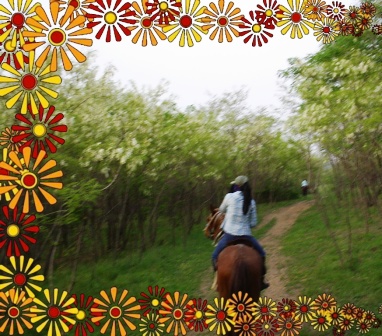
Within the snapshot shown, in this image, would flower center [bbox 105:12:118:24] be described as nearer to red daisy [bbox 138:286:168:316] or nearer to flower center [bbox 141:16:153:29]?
flower center [bbox 141:16:153:29]

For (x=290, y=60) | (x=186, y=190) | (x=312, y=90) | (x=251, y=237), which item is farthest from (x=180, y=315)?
(x=312, y=90)

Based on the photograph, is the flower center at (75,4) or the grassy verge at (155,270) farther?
the grassy verge at (155,270)

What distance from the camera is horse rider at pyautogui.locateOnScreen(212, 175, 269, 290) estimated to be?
7.72 feet

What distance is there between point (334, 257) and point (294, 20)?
5.96 ft

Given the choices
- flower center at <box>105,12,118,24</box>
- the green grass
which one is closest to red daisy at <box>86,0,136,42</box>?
flower center at <box>105,12,118,24</box>

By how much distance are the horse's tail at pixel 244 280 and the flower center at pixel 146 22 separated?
57.5 inches

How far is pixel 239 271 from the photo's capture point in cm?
Answer: 224

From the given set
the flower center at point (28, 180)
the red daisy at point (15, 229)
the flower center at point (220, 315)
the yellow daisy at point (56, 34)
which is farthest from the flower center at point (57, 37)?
the flower center at point (220, 315)

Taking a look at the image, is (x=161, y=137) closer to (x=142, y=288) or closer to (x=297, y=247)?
(x=142, y=288)

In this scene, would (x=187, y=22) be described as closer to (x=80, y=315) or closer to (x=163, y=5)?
(x=163, y=5)

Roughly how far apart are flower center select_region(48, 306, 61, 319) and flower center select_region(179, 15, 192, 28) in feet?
5.25

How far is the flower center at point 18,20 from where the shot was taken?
66.8 inches

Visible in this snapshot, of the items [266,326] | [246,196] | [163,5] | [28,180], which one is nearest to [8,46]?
[28,180]

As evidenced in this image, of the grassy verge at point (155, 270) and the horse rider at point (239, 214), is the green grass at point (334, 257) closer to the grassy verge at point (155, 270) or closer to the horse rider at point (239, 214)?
the grassy verge at point (155, 270)
